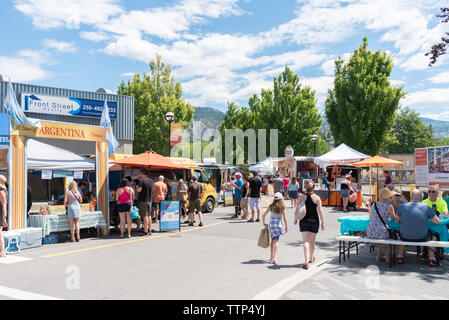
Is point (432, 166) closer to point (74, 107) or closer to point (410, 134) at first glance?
point (74, 107)

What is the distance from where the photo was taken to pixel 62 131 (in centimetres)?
1066

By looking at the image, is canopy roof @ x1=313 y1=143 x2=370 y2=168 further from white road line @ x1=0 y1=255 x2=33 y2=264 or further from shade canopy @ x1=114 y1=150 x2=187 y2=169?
white road line @ x1=0 y1=255 x2=33 y2=264

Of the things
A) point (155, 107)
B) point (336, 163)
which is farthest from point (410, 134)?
point (336, 163)

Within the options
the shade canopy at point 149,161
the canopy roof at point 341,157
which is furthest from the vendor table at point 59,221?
the canopy roof at point 341,157

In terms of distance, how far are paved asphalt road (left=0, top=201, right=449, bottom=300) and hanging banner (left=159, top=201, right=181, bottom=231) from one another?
1.40 metres

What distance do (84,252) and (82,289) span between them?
126 inches

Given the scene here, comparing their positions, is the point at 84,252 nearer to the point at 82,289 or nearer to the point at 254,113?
the point at 82,289

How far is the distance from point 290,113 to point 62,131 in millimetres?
33300

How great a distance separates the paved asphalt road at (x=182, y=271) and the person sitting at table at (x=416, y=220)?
22.8 inches

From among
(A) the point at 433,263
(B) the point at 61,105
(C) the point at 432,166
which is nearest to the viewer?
(A) the point at 433,263

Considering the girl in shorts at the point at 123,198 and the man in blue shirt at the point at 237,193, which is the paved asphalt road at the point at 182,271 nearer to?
the girl in shorts at the point at 123,198

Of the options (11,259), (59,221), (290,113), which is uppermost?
(290,113)

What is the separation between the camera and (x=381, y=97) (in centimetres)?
3491
